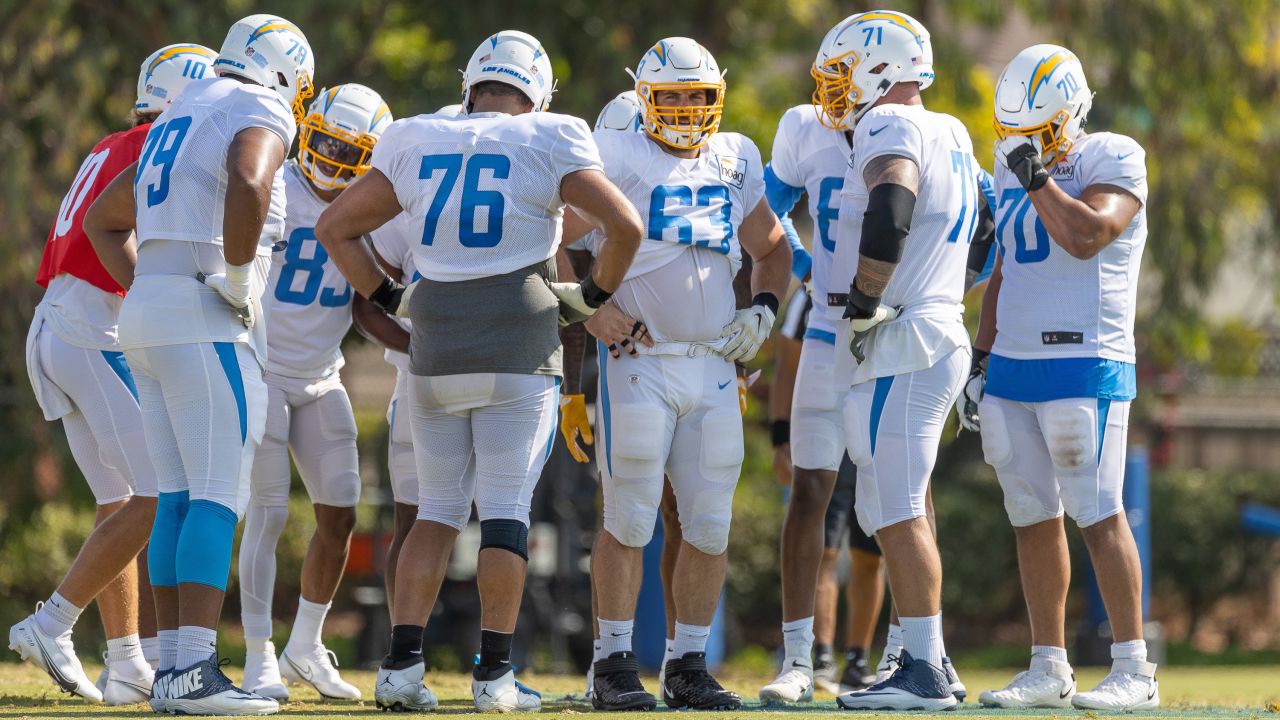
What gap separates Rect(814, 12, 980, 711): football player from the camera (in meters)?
5.89

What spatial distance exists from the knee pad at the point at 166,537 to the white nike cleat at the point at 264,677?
0.75m

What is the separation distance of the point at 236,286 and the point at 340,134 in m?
1.49

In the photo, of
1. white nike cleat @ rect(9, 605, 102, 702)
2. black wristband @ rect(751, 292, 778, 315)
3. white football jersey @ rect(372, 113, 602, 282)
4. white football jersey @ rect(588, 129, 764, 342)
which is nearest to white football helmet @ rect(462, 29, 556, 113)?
white football jersey @ rect(372, 113, 602, 282)

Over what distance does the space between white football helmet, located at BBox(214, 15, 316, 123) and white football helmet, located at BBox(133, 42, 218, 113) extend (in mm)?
492

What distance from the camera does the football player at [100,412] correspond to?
6328mm

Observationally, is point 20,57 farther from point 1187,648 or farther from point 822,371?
point 1187,648

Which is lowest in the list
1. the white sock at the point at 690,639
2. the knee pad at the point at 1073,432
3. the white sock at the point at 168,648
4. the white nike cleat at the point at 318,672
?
the white nike cleat at the point at 318,672

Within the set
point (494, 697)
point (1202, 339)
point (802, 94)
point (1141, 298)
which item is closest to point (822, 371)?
point (494, 697)

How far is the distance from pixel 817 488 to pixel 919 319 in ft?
3.84

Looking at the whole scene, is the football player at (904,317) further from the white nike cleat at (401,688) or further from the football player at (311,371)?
the football player at (311,371)

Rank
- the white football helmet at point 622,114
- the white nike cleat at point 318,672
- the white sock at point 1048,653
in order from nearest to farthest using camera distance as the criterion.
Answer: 1. the white sock at point 1048,653
2. the white nike cleat at point 318,672
3. the white football helmet at point 622,114

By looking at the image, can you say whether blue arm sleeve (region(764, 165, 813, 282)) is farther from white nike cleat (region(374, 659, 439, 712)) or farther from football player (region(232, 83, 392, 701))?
white nike cleat (region(374, 659, 439, 712))

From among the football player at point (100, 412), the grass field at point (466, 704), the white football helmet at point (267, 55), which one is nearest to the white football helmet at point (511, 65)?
the white football helmet at point (267, 55)

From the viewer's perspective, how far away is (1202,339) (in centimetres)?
1449
